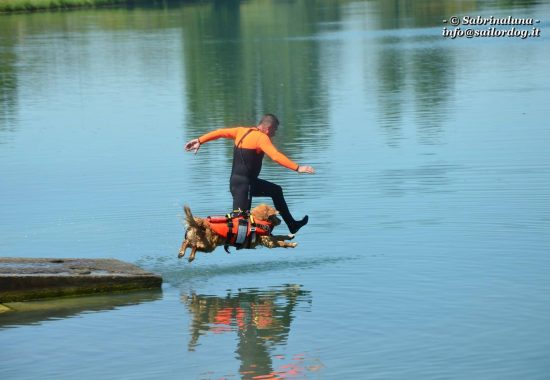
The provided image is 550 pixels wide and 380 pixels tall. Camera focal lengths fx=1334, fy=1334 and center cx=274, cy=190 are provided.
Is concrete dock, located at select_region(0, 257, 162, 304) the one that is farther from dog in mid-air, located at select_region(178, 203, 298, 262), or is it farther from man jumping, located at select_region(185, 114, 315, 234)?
man jumping, located at select_region(185, 114, 315, 234)

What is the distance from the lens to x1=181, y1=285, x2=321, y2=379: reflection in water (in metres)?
13.5

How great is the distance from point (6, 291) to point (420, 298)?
193 inches

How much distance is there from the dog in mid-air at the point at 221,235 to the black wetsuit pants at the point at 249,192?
0.13 m

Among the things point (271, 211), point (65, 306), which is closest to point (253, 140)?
point (271, 211)

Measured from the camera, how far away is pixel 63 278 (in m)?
16.0

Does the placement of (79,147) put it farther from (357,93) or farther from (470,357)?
(470,357)

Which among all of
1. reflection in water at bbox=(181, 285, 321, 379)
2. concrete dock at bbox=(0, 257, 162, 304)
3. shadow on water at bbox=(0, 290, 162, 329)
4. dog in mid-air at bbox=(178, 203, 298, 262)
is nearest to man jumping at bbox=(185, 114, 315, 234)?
dog in mid-air at bbox=(178, 203, 298, 262)

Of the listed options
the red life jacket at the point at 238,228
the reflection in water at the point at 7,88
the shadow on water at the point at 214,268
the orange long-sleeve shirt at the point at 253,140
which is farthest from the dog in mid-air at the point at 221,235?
the reflection in water at the point at 7,88

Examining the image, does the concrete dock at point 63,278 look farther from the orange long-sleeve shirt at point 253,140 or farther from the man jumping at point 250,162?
the orange long-sleeve shirt at point 253,140

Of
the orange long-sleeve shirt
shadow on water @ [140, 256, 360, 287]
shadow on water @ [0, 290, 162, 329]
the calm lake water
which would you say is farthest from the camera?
shadow on water @ [140, 256, 360, 287]

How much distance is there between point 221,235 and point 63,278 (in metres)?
1.97

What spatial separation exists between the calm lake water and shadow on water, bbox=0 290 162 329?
0.12 feet

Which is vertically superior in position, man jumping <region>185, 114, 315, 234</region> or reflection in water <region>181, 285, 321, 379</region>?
man jumping <region>185, 114, 315, 234</region>

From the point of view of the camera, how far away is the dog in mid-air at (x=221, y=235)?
1585cm
